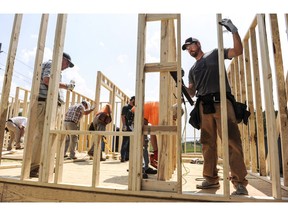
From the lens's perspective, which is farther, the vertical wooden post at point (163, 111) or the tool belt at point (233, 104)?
the tool belt at point (233, 104)

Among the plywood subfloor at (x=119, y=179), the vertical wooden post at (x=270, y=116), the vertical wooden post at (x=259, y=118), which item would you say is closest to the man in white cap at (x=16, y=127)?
the plywood subfloor at (x=119, y=179)

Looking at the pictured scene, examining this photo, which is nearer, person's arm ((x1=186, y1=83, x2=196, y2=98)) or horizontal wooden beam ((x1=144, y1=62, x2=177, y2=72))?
horizontal wooden beam ((x1=144, y1=62, x2=177, y2=72))

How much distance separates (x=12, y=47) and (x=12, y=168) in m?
2.09

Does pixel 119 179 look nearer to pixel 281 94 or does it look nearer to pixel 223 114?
pixel 223 114

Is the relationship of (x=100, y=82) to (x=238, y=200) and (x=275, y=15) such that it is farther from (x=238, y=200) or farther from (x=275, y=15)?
(x=238, y=200)

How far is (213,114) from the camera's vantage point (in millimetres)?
2426

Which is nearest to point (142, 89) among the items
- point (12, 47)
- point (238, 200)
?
point (238, 200)

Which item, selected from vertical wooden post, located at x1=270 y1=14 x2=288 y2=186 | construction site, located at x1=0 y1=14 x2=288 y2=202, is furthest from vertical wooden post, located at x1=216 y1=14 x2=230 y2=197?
vertical wooden post, located at x1=270 y1=14 x2=288 y2=186

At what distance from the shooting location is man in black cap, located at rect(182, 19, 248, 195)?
7.29ft

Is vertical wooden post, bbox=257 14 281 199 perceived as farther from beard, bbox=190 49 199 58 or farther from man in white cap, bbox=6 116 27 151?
man in white cap, bbox=6 116 27 151

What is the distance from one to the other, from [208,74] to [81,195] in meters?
2.03

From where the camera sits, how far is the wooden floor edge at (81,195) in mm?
1966

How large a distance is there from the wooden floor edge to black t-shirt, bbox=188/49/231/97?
1188 mm

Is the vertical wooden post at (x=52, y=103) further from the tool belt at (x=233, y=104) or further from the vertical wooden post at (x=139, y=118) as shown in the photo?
the tool belt at (x=233, y=104)
